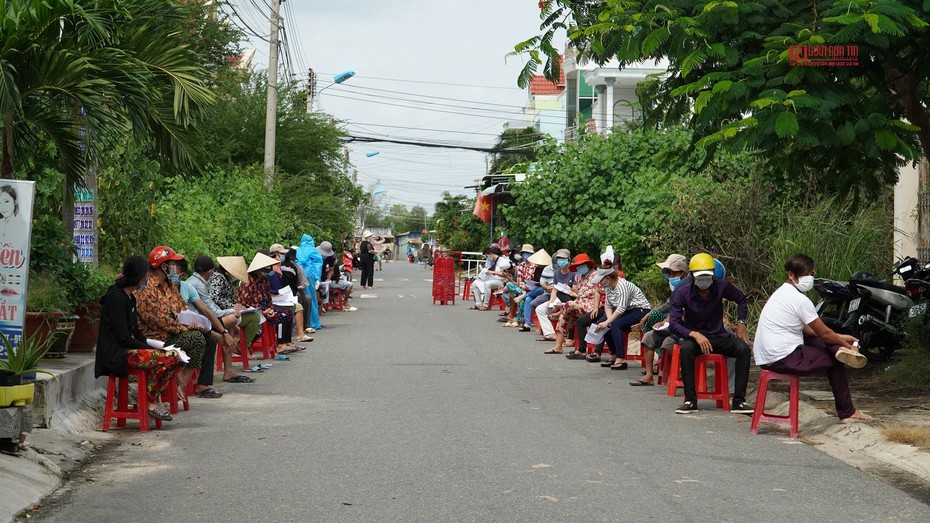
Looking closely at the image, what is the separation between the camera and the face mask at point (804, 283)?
410 inches

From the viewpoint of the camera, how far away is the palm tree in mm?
10789

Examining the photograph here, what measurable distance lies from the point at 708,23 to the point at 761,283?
32.3ft

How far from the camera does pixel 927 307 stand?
13.7m

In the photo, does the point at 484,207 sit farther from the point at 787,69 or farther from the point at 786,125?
the point at 786,125

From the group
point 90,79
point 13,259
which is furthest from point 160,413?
point 90,79

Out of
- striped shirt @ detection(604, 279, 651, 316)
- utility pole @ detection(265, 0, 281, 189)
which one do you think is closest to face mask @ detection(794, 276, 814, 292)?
striped shirt @ detection(604, 279, 651, 316)

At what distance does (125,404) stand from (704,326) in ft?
19.6

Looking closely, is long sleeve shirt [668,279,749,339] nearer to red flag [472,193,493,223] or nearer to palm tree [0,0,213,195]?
palm tree [0,0,213,195]

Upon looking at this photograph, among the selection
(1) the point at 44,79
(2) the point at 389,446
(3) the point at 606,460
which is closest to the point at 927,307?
(3) the point at 606,460

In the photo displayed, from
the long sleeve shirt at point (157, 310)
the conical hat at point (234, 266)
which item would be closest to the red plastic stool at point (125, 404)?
the long sleeve shirt at point (157, 310)

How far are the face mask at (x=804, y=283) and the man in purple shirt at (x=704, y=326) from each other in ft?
4.71

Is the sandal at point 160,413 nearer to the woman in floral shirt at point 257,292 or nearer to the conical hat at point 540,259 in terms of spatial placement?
Result: the woman in floral shirt at point 257,292

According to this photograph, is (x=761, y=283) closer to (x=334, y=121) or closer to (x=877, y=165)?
(x=877, y=165)

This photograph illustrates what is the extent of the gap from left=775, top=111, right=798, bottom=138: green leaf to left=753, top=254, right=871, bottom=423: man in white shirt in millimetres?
1174
